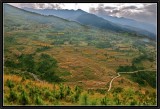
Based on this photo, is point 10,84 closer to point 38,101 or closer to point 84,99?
point 38,101

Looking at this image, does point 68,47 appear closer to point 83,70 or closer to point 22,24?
point 83,70

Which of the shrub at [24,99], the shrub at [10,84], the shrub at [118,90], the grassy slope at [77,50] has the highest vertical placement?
the grassy slope at [77,50]

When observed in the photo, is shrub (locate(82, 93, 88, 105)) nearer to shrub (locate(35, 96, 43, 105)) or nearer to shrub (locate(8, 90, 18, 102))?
shrub (locate(35, 96, 43, 105))

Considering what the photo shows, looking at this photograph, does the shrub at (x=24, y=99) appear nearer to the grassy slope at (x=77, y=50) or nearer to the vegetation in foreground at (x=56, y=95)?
the vegetation in foreground at (x=56, y=95)

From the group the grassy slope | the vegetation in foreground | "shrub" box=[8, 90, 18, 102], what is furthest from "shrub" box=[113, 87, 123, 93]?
"shrub" box=[8, 90, 18, 102]

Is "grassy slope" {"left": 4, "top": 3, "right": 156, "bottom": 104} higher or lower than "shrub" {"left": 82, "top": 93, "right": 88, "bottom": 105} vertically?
higher

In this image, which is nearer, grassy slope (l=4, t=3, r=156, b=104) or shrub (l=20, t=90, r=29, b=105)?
shrub (l=20, t=90, r=29, b=105)

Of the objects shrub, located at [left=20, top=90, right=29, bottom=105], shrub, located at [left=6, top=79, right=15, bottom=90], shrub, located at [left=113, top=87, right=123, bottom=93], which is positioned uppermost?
shrub, located at [left=6, top=79, right=15, bottom=90]

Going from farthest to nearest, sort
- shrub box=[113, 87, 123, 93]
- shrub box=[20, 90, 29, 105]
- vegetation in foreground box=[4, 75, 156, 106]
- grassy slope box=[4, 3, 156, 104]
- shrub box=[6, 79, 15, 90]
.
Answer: grassy slope box=[4, 3, 156, 104], shrub box=[113, 87, 123, 93], shrub box=[6, 79, 15, 90], vegetation in foreground box=[4, 75, 156, 106], shrub box=[20, 90, 29, 105]

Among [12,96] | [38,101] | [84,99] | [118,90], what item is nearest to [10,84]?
[12,96]

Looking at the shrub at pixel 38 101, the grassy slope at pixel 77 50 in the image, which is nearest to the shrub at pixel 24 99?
the shrub at pixel 38 101

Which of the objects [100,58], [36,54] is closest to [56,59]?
[36,54]

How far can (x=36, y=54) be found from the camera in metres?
21.4

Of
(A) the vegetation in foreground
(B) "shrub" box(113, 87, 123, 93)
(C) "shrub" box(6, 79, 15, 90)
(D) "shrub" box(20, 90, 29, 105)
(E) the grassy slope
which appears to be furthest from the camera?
(E) the grassy slope
